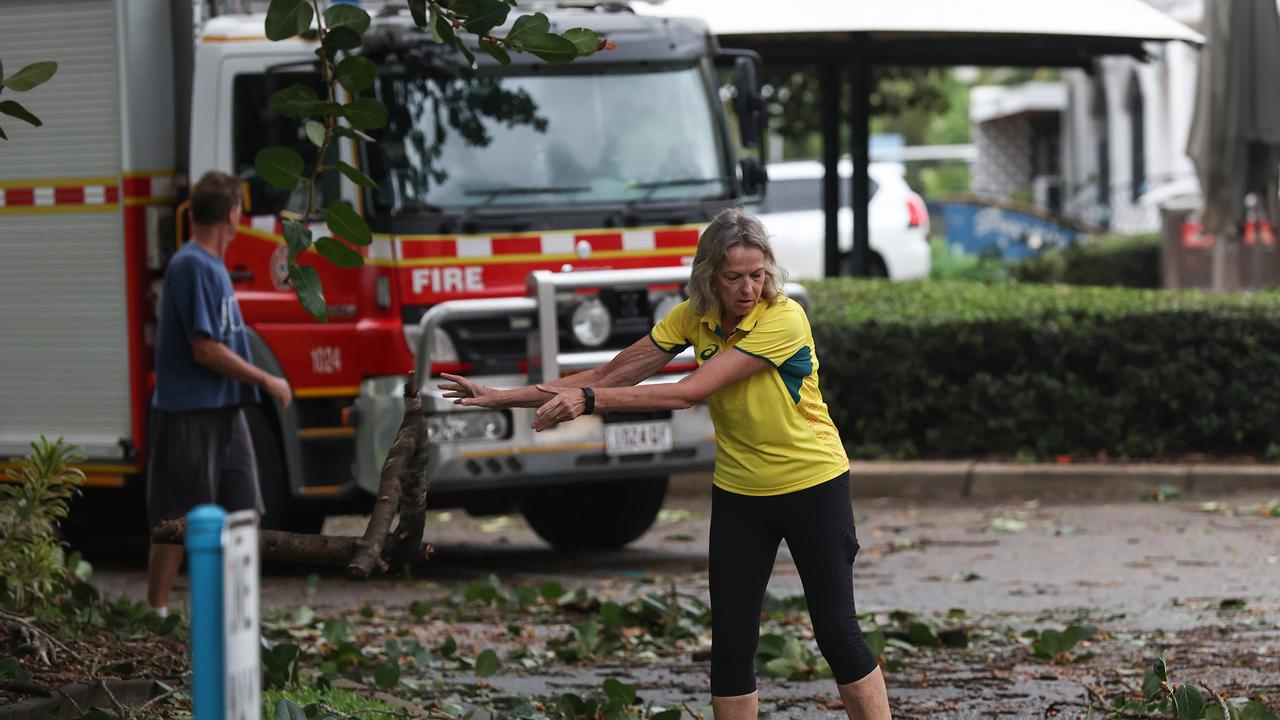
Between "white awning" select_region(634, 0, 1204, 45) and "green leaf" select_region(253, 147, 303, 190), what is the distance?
8.06 meters

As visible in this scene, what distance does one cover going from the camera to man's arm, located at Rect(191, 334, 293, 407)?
7.23 meters

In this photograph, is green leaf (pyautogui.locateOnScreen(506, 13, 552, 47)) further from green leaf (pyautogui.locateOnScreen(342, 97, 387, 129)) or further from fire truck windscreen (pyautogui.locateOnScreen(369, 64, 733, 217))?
fire truck windscreen (pyautogui.locateOnScreen(369, 64, 733, 217))

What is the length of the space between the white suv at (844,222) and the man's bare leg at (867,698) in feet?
58.2

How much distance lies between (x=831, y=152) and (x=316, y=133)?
10.9 metres

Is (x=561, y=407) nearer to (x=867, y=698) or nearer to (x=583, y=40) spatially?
(x=583, y=40)

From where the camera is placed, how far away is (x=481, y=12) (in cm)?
447

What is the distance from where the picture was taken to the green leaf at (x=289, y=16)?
14.2 feet

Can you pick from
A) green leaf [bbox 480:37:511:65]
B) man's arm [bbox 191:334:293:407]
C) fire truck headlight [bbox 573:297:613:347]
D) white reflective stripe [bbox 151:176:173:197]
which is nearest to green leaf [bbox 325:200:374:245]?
green leaf [bbox 480:37:511:65]

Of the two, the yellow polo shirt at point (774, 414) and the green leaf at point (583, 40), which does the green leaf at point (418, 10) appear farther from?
the yellow polo shirt at point (774, 414)

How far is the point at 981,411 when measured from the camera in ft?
39.5

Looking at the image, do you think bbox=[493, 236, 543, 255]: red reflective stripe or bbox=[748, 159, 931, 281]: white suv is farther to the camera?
bbox=[748, 159, 931, 281]: white suv

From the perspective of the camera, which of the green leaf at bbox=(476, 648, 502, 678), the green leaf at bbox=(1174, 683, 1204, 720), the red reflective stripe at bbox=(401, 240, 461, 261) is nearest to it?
the green leaf at bbox=(1174, 683, 1204, 720)

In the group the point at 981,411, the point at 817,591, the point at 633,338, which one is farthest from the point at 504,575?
the point at 817,591

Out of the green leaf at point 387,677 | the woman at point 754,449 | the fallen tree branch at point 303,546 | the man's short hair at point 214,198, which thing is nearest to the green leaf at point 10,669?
the fallen tree branch at point 303,546
